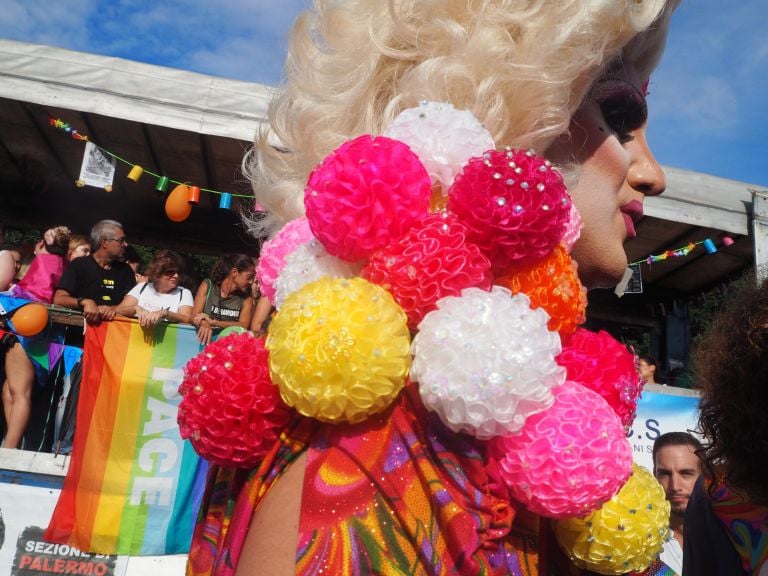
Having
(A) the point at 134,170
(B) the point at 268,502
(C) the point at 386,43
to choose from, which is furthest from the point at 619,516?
(A) the point at 134,170

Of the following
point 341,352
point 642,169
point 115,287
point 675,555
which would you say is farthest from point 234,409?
point 115,287

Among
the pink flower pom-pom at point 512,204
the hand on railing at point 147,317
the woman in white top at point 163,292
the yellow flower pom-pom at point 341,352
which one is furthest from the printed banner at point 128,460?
the pink flower pom-pom at point 512,204

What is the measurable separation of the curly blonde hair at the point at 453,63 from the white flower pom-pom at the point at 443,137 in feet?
0.43

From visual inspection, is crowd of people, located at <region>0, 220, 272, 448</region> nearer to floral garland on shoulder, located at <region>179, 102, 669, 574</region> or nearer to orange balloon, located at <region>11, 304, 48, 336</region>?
orange balloon, located at <region>11, 304, 48, 336</region>

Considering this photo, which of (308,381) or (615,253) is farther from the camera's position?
(615,253)

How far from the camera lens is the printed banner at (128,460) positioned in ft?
12.2

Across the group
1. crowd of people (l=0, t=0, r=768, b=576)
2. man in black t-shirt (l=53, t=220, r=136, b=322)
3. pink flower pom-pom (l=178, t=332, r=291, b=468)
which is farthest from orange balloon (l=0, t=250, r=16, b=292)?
pink flower pom-pom (l=178, t=332, r=291, b=468)

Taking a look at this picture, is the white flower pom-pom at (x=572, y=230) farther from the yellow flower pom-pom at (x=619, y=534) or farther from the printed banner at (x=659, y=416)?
the printed banner at (x=659, y=416)

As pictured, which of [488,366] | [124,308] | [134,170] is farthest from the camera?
[134,170]

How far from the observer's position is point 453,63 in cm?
123

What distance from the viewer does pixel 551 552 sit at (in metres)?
1.15

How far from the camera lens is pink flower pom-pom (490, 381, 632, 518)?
0.93 metres

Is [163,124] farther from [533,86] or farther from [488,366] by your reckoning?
[488,366]

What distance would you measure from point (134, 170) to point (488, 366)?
487 centimetres
